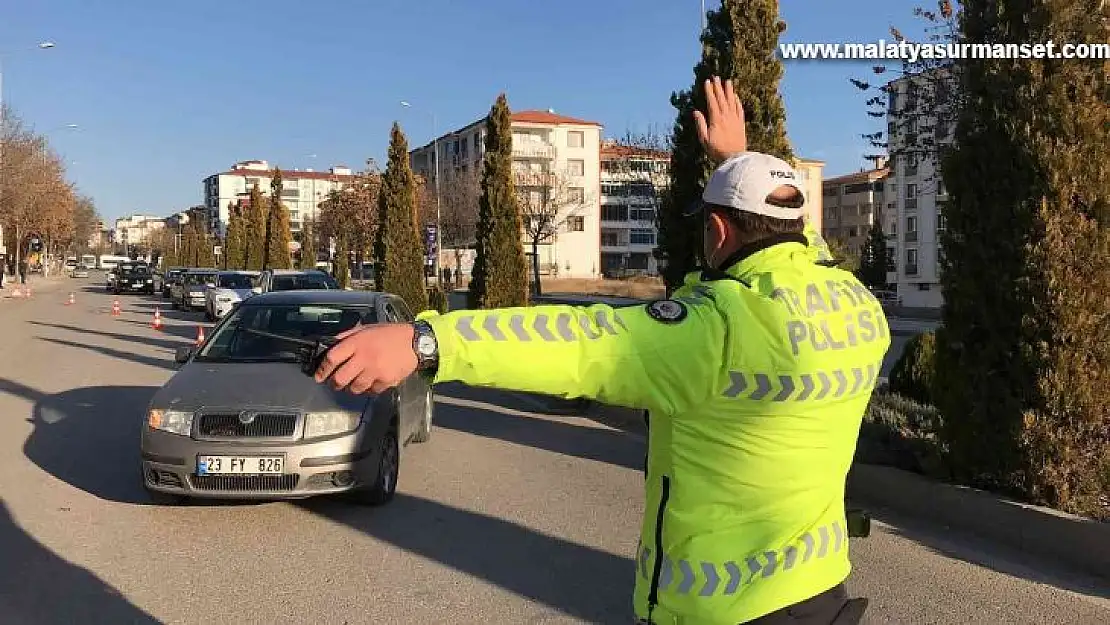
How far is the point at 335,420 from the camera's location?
633 centimetres

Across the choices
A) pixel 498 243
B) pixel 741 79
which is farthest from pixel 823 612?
pixel 498 243

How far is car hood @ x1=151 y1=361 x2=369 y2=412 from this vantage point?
249 inches

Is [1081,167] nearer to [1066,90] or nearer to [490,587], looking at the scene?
[1066,90]

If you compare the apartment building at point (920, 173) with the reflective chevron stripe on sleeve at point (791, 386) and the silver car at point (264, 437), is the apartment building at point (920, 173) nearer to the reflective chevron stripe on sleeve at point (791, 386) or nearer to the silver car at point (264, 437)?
the silver car at point (264, 437)

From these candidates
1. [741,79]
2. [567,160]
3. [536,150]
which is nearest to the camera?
[741,79]

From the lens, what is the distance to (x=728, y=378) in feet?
5.61

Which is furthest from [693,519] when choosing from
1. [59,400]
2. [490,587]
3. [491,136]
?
[491,136]

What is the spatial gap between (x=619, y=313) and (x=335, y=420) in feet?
16.5

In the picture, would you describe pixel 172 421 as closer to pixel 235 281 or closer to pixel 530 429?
pixel 530 429

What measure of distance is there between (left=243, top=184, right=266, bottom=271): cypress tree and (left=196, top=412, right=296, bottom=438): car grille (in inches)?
1834

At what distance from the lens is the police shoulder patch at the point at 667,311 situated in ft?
5.36

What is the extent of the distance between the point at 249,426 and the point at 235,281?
23.8m

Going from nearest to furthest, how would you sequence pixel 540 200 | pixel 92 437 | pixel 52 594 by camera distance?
pixel 52 594 → pixel 92 437 → pixel 540 200

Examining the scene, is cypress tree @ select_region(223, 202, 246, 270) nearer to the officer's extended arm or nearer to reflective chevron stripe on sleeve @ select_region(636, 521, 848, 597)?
reflective chevron stripe on sleeve @ select_region(636, 521, 848, 597)
